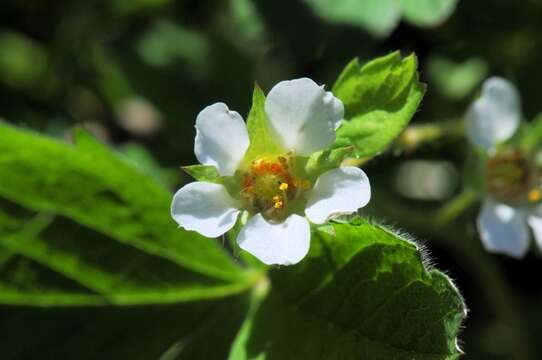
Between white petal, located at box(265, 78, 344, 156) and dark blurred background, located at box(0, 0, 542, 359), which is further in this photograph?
dark blurred background, located at box(0, 0, 542, 359)

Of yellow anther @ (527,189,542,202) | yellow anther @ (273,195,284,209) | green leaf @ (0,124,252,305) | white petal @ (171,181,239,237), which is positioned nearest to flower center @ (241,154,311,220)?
yellow anther @ (273,195,284,209)

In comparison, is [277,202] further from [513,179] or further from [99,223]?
[513,179]

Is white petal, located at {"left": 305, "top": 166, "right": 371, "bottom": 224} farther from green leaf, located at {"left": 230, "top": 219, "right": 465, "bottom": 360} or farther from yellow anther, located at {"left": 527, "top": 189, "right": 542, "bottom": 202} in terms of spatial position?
yellow anther, located at {"left": 527, "top": 189, "right": 542, "bottom": 202}

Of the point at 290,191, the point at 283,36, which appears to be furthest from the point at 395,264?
the point at 283,36

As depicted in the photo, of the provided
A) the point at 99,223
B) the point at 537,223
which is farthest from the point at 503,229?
the point at 99,223

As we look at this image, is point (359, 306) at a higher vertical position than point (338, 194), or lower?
lower

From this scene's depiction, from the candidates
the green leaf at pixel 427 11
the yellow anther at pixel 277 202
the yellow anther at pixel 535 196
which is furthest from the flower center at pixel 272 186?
the yellow anther at pixel 535 196
